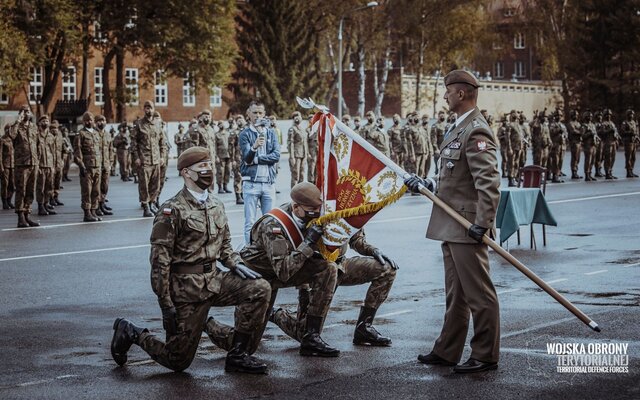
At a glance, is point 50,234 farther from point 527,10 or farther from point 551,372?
point 527,10

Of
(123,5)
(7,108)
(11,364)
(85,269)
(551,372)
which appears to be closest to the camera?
(551,372)

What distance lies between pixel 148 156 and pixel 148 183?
1.85ft

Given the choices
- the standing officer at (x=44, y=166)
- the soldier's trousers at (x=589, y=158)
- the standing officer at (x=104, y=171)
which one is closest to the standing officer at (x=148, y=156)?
the standing officer at (x=104, y=171)

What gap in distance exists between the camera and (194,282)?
846cm

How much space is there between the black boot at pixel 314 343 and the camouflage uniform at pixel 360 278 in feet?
1.03

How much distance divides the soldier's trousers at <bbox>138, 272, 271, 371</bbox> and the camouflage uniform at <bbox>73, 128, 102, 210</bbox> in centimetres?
1399

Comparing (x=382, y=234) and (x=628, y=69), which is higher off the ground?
(x=628, y=69)

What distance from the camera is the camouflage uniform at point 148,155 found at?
22969mm

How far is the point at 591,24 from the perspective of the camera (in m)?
64.4

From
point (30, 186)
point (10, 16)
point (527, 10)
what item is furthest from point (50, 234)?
point (527, 10)

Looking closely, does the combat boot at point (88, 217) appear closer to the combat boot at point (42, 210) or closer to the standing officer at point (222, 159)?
the combat boot at point (42, 210)

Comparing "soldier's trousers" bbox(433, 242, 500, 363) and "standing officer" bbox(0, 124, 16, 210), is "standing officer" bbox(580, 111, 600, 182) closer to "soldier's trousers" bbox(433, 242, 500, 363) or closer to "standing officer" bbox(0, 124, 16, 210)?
"standing officer" bbox(0, 124, 16, 210)

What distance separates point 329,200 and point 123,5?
150ft

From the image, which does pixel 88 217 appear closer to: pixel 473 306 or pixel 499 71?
pixel 473 306
